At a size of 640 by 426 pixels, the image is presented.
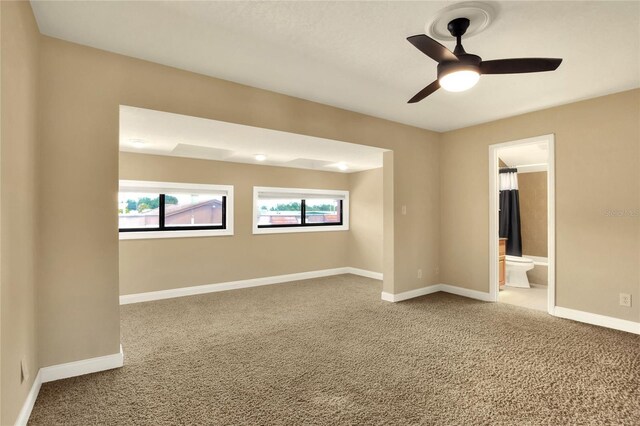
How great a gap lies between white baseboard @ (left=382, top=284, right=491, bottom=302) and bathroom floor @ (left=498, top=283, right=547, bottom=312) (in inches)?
12.4

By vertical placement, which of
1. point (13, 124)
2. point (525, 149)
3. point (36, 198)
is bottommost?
point (36, 198)

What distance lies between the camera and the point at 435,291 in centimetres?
515

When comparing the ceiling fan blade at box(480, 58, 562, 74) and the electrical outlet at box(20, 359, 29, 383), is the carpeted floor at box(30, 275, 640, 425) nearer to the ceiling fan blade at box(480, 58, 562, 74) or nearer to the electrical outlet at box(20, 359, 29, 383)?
the electrical outlet at box(20, 359, 29, 383)

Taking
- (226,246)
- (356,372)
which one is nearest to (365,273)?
(226,246)

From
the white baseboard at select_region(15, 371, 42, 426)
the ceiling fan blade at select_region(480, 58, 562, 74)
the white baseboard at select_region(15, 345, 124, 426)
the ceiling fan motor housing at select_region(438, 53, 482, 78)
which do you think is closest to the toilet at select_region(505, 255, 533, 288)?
the ceiling fan blade at select_region(480, 58, 562, 74)

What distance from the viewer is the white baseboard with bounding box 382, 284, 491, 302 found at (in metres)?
4.63

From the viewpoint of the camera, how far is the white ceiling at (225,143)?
316 cm

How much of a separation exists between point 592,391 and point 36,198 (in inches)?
167

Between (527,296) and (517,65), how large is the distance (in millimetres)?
4122

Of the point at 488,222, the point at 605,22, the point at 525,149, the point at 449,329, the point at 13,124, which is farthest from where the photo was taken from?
the point at 525,149

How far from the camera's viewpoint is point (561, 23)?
7.22ft

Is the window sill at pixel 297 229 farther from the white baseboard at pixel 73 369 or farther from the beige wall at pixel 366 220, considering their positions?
the white baseboard at pixel 73 369

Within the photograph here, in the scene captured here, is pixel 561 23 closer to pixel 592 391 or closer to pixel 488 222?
pixel 592 391

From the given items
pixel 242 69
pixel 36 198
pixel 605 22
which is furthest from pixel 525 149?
pixel 36 198
